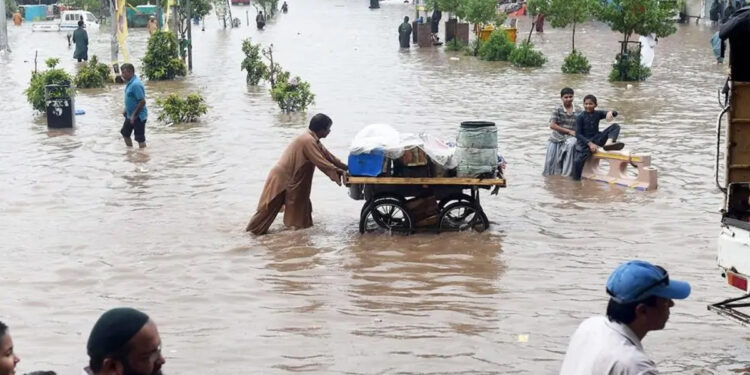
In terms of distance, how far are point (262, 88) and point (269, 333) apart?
19.1 metres

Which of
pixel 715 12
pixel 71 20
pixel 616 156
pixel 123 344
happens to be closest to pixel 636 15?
pixel 616 156

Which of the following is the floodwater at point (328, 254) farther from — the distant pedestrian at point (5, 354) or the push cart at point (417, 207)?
the distant pedestrian at point (5, 354)

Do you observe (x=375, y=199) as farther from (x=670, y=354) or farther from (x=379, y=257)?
(x=670, y=354)

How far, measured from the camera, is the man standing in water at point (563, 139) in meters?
15.2

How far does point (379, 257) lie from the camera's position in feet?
37.1

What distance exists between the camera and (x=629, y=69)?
91.1 feet

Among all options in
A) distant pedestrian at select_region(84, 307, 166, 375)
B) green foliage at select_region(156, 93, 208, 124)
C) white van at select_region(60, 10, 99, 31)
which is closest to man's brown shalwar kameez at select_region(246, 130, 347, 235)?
distant pedestrian at select_region(84, 307, 166, 375)

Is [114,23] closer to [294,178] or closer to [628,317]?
[294,178]

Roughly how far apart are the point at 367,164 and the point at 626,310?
295 inches

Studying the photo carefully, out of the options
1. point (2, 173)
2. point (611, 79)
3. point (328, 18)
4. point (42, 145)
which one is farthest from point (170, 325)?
point (328, 18)

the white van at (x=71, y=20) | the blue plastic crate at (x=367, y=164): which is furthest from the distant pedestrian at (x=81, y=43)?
the blue plastic crate at (x=367, y=164)

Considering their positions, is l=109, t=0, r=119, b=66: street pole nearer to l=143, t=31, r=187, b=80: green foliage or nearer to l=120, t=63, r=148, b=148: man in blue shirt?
l=143, t=31, r=187, b=80: green foliage

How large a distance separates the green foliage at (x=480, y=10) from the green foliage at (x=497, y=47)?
176 centimetres

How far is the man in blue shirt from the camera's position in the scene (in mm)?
16859
